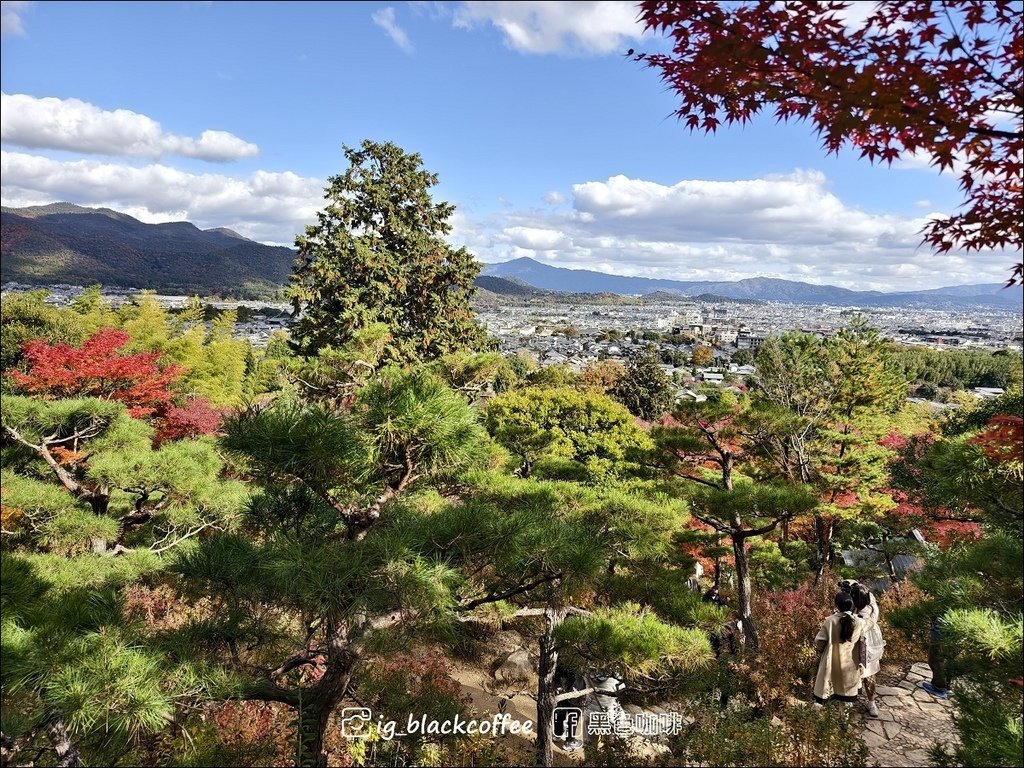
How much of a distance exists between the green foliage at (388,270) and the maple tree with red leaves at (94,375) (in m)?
2.91

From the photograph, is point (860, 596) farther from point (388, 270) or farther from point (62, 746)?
point (388, 270)

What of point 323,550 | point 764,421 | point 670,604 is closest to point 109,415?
point 323,550

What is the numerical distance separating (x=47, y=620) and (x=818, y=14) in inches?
166

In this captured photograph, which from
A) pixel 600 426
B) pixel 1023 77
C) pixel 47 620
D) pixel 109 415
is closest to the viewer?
pixel 1023 77

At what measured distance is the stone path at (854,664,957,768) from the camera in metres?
3.96

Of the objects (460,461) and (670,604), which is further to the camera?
(670,604)

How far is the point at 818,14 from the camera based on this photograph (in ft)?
5.50

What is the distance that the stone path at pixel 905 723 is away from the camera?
Result: 396 centimetres

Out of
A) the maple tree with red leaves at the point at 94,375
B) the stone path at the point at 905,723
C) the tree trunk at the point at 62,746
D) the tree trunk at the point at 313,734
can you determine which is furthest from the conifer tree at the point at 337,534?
the maple tree with red leaves at the point at 94,375

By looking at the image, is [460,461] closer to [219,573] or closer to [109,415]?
[219,573]

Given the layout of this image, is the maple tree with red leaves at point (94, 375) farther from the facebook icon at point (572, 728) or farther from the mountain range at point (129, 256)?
the facebook icon at point (572, 728)

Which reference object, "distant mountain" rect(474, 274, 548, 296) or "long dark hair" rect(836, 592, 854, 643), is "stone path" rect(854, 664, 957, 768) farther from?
"distant mountain" rect(474, 274, 548, 296)

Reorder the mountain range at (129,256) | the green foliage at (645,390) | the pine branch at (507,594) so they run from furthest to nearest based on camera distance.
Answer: the green foliage at (645,390), the mountain range at (129,256), the pine branch at (507,594)

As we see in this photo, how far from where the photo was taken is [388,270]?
10586 millimetres
